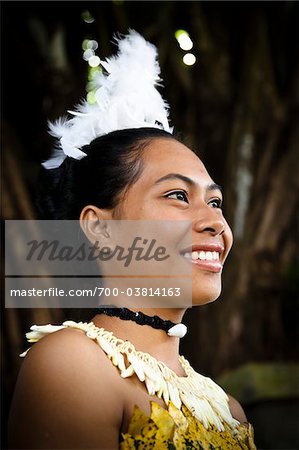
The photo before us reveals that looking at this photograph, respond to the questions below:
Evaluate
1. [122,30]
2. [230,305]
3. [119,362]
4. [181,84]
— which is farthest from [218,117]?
[119,362]

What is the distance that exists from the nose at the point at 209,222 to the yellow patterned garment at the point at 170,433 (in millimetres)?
434

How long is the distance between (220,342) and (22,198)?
1544 millimetres

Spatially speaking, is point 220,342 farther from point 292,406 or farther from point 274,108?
point 274,108

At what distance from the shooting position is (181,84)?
442cm

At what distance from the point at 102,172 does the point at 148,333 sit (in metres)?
0.45

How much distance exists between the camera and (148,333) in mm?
1678

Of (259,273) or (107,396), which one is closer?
(107,396)

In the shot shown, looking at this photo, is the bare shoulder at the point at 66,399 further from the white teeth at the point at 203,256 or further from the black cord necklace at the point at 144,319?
the white teeth at the point at 203,256

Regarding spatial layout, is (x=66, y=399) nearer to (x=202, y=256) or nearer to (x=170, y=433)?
(x=170, y=433)

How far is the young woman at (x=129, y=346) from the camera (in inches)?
56.6

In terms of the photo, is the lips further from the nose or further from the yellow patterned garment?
the yellow patterned garment

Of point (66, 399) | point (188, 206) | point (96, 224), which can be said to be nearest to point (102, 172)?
point (96, 224)

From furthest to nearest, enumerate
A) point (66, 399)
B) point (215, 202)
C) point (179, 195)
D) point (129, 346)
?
1. point (215, 202)
2. point (179, 195)
3. point (129, 346)
4. point (66, 399)

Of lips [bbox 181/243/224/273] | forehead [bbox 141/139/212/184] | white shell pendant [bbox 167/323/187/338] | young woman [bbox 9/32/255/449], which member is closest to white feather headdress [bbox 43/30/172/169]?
young woman [bbox 9/32/255/449]
